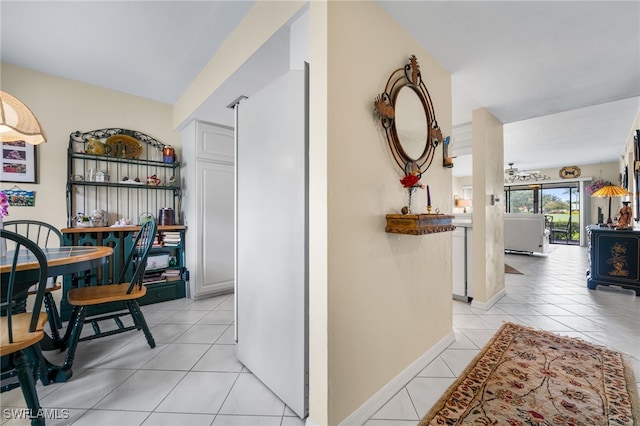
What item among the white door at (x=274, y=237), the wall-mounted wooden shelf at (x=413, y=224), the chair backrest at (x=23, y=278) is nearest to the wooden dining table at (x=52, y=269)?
the chair backrest at (x=23, y=278)

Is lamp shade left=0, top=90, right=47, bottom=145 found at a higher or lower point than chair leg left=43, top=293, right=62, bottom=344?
higher

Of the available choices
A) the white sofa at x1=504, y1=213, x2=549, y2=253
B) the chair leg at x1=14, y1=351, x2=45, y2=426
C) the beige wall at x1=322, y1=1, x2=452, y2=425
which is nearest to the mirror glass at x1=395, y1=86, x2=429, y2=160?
the beige wall at x1=322, y1=1, x2=452, y2=425

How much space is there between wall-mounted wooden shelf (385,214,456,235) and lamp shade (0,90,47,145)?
2.47 meters

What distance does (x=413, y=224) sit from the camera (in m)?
1.35

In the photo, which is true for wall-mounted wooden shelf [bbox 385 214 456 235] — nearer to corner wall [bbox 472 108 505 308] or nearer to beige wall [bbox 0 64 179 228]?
corner wall [bbox 472 108 505 308]

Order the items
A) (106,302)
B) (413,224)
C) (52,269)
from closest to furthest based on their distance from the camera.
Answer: (413,224) < (52,269) < (106,302)

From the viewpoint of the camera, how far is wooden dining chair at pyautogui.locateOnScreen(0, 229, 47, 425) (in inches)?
45.8

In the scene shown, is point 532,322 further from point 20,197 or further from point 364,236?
point 20,197

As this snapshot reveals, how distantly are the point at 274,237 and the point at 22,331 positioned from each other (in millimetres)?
1298

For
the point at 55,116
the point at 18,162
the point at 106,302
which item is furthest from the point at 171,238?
the point at 55,116

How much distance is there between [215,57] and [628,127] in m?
6.32

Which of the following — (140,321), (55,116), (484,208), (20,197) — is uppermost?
(55,116)

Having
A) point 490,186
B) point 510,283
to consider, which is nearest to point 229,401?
point 490,186

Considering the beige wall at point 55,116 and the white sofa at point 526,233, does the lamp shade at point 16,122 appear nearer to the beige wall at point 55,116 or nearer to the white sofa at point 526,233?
the beige wall at point 55,116
